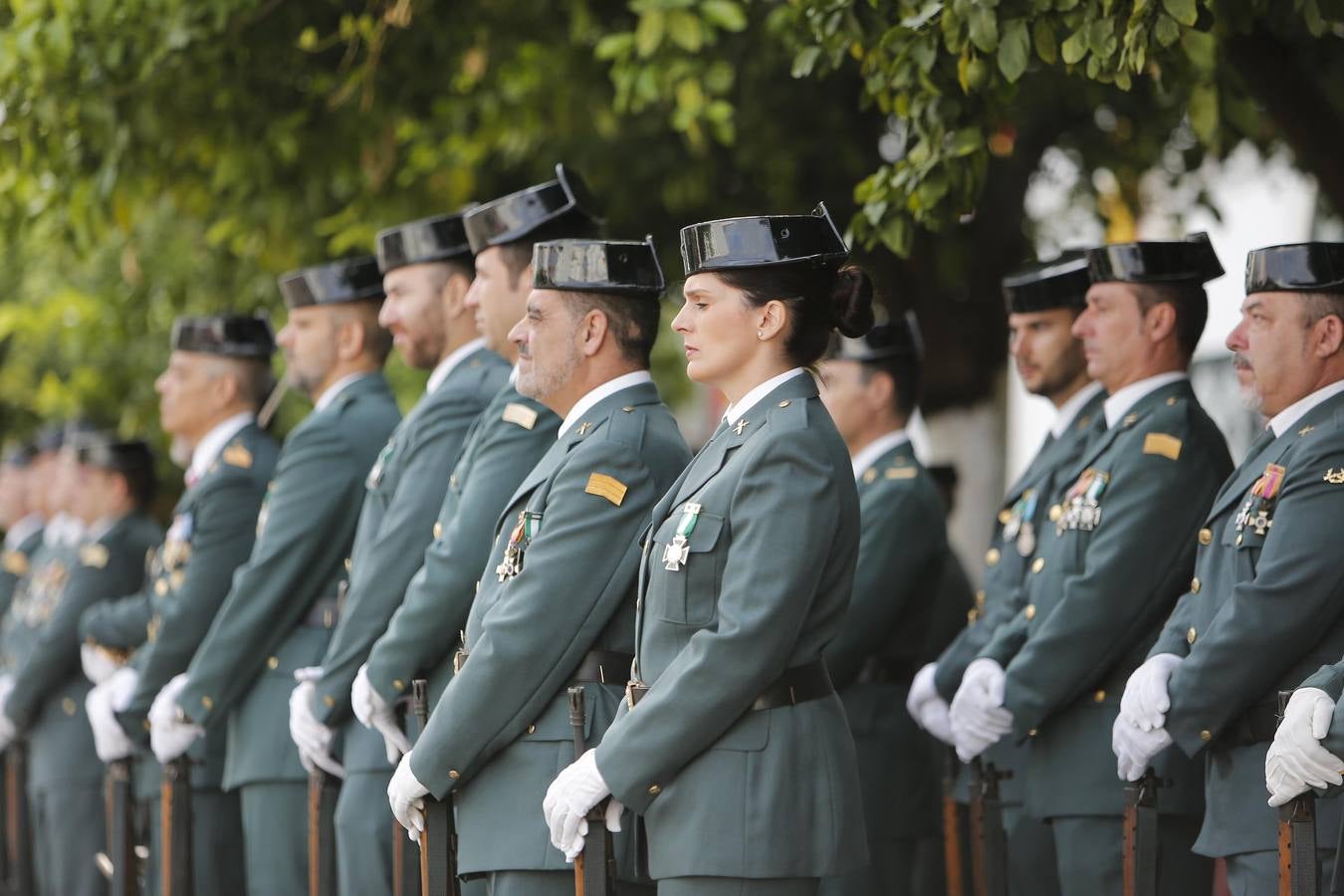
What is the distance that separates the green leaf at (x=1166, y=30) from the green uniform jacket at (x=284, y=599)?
2889 millimetres

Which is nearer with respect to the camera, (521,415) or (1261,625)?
(1261,625)

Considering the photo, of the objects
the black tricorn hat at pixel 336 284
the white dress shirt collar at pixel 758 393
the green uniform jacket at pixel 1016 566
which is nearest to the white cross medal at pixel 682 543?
the white dress shirt collar at pixel 758 393

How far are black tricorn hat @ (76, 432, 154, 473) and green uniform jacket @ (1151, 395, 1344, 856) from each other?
18.0 ft

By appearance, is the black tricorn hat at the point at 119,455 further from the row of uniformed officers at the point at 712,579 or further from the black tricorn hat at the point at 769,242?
the black tricorn hat at the point at 769,242

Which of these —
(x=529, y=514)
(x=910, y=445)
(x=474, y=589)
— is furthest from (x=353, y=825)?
(x=910, y=445)

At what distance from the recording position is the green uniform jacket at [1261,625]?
454 cm

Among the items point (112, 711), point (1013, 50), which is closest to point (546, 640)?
point (1013, 50)

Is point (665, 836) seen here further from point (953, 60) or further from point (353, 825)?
point (953, 60)

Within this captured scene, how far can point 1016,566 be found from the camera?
6051 mm

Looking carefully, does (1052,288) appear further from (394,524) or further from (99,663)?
(99,663)

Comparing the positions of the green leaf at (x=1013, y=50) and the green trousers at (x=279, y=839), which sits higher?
the green leaf at (x=1013, y=50)

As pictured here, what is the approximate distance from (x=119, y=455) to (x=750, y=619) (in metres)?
5.57

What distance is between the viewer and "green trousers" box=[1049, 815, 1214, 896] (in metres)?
Answer: 5.33

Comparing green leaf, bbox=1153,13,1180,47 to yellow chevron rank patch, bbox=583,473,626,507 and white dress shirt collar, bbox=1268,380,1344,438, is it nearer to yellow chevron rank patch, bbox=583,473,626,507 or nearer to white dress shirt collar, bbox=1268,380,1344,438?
white dress shirt collar, bbox=1268,380,1344,438
